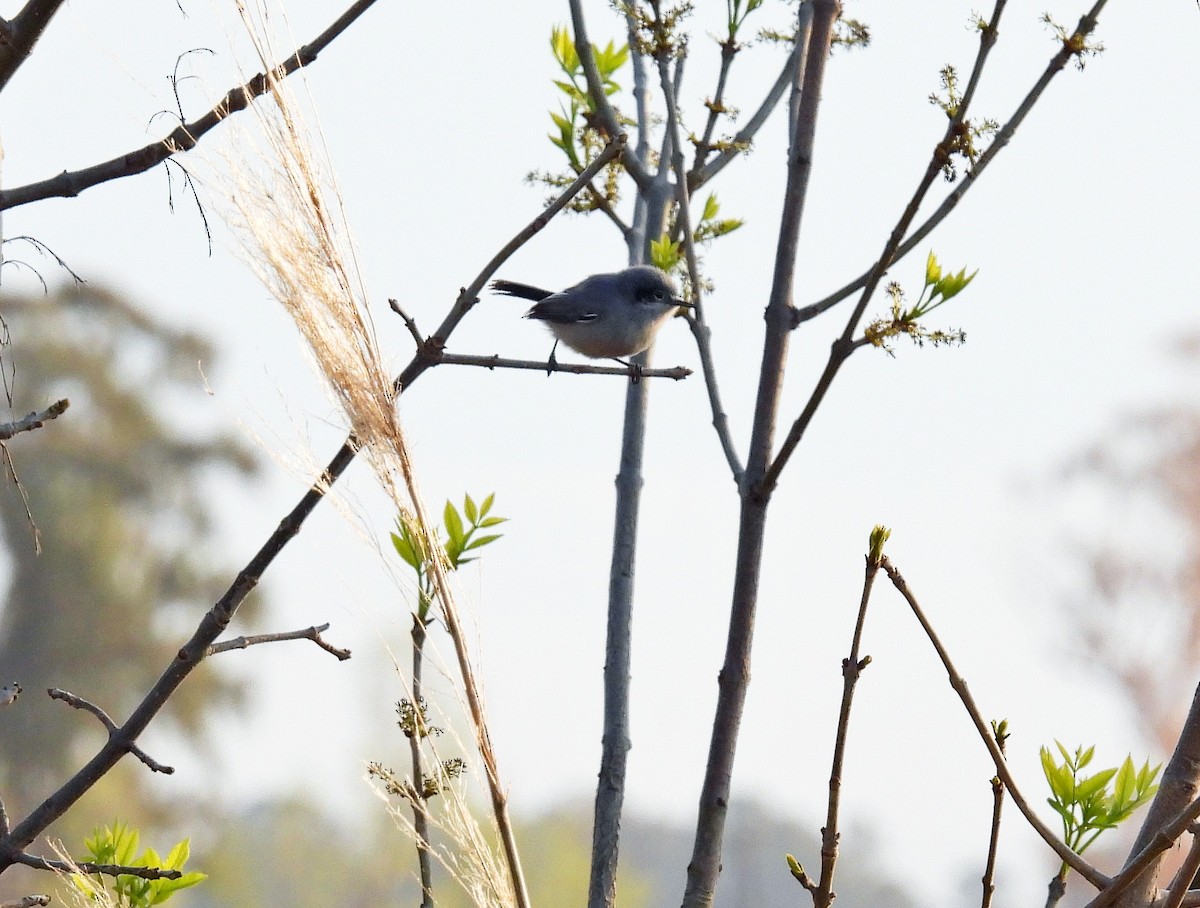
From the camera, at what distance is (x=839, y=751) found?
0.68m

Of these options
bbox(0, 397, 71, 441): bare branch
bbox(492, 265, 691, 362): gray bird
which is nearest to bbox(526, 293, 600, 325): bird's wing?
bbox(492, 265, 691, 362): gray bird

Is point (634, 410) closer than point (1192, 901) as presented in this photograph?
No

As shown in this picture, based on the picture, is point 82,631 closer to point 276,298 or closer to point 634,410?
point 634,410

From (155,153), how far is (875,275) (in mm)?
558

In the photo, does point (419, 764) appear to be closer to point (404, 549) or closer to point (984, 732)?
point (404, 549)

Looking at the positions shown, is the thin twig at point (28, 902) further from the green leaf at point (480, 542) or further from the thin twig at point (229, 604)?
the green leaf at point (480, 542)

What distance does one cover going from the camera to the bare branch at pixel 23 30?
89 centimetres

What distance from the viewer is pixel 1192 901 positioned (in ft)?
2.24

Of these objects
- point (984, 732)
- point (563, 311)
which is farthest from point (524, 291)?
point (984, 732)

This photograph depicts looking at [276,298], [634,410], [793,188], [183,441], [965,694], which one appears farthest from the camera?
[183,441]

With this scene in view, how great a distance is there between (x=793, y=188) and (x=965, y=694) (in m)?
0.52

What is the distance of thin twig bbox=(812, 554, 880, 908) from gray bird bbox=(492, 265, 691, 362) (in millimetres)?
1844

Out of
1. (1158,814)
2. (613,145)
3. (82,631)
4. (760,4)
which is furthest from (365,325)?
(82,631)

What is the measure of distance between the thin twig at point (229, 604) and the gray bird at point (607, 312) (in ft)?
5.14
